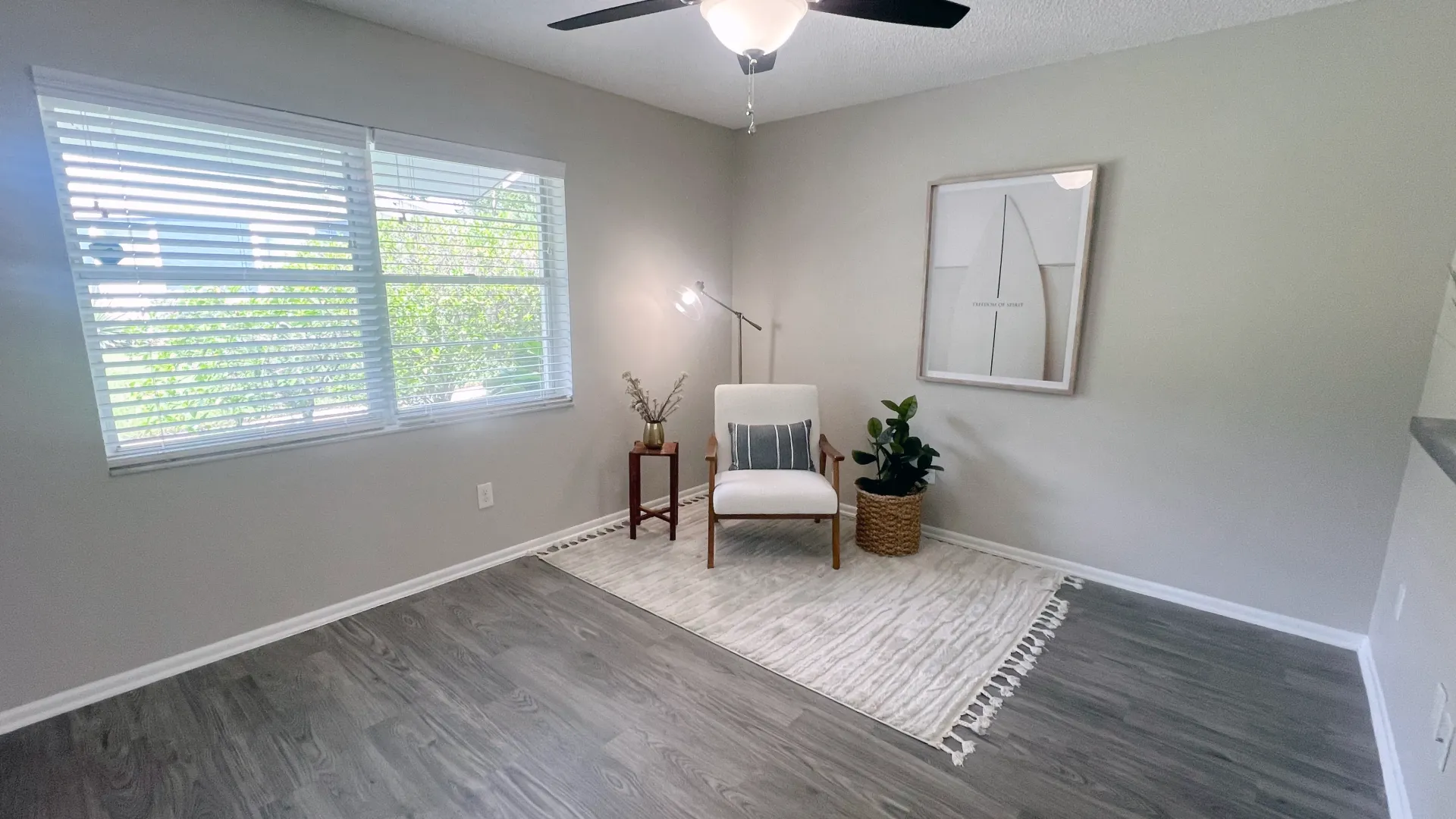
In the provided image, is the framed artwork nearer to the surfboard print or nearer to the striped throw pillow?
the surfboard print

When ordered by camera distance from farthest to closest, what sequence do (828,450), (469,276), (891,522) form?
1. (828,450)
2. (891,522)
3. (469,276)

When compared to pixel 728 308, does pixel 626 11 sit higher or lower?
higher

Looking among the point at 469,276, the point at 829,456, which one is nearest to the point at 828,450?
the point at 829,456

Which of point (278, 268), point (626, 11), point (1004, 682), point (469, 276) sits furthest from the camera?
point (469, 276)

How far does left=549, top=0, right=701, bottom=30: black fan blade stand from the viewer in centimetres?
158

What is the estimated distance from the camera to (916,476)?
3.25 metres

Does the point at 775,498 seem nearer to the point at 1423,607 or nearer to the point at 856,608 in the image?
the point at 856,608

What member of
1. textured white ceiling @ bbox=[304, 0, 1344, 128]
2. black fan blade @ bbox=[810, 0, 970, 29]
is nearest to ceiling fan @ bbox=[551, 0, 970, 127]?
black fan blade @ bbox=[810, 0, 970, 29]

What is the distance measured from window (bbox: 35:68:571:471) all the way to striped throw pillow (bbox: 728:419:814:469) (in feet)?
3.92

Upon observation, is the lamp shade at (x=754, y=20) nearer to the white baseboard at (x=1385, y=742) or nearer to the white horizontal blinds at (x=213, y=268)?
the white horizontal blinds at (x=213, y=268)

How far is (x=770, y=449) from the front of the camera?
3350 millimetres

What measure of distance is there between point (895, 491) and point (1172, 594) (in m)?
1.29

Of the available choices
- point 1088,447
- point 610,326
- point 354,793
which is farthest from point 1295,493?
point 354,793

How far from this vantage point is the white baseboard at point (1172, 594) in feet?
8.01
